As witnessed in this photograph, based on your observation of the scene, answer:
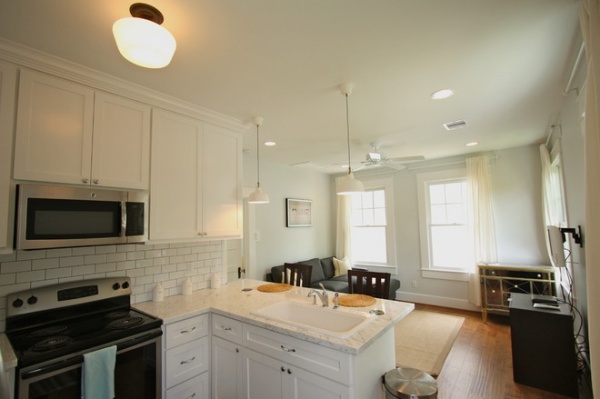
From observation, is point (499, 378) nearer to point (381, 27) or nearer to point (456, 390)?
point (456, 390)

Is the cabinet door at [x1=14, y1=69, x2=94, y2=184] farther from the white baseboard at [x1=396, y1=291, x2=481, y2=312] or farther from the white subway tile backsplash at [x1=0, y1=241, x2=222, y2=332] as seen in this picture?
the white baseboard at [x1=396, y1=291, x2=481, y2=312]

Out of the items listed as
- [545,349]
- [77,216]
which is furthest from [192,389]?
[545,349]

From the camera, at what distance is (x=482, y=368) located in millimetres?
3127

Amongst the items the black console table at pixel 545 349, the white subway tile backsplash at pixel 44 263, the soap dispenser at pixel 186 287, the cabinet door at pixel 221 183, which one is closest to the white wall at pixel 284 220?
the cabinet door at pixel 221 183

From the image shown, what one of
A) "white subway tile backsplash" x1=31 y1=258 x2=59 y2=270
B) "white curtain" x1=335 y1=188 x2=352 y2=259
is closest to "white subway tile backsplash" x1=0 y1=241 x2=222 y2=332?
"white subway tile backsplash" x1=31 y1=258 x2=59 y2=270

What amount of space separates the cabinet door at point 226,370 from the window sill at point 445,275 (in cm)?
421

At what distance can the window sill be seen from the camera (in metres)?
4.98

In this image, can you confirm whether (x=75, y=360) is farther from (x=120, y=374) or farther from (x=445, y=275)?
(x=445, y=275)

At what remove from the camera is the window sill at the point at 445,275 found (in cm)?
498

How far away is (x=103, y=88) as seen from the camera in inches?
84.5

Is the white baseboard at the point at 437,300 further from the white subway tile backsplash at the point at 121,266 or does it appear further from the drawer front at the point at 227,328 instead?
the drawer front at the point at 227,328


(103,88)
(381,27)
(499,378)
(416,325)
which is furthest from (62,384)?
(416,325)

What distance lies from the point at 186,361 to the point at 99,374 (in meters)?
0.64

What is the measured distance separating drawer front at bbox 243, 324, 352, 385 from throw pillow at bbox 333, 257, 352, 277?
3.89 meters
